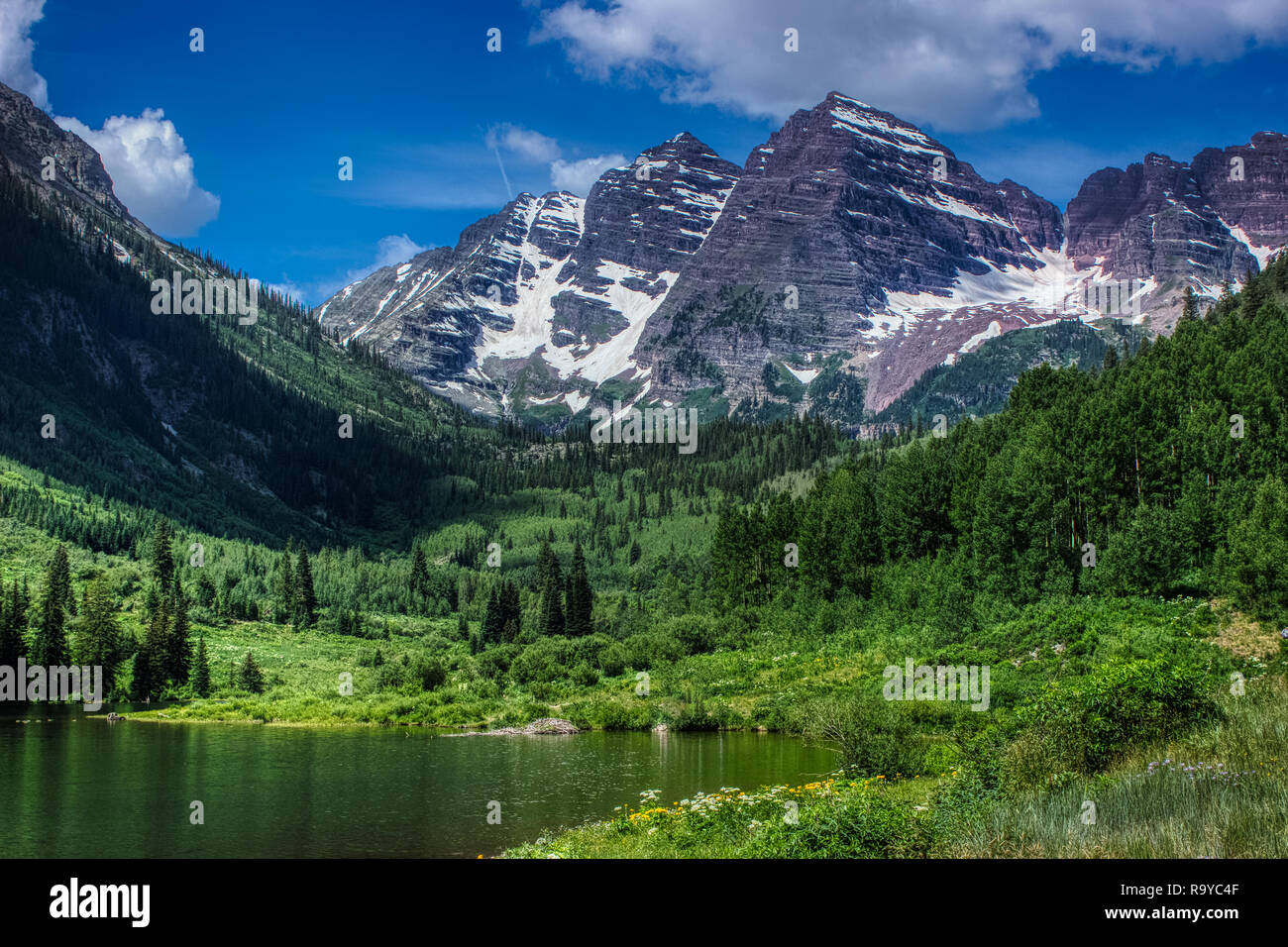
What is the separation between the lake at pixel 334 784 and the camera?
110ft

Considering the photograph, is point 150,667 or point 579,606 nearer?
point 150,667

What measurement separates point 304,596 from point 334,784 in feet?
→ 375

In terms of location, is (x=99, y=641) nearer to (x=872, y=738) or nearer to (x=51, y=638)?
(x=51, y=638)

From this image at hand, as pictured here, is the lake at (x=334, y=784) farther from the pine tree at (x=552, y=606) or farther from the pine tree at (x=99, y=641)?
the pine tree at (x=552, y=606)

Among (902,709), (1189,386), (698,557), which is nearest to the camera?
(902,709)

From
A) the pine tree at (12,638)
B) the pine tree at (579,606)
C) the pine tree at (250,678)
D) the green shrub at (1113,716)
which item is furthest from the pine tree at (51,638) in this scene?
the green shrub at (1113,716)

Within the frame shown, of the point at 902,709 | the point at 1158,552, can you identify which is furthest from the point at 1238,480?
the point at 902,709

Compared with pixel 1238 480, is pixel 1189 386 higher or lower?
higher

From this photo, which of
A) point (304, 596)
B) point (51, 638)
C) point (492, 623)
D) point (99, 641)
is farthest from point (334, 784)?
point (304, 596)

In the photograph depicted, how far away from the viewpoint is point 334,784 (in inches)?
1823

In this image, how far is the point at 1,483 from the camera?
6885 inches

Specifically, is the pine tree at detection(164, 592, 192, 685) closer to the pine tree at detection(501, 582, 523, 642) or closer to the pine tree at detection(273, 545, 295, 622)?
the pine tree at detection(501, 582, 523, 642)

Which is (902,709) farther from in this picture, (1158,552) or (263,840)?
(263,840)
